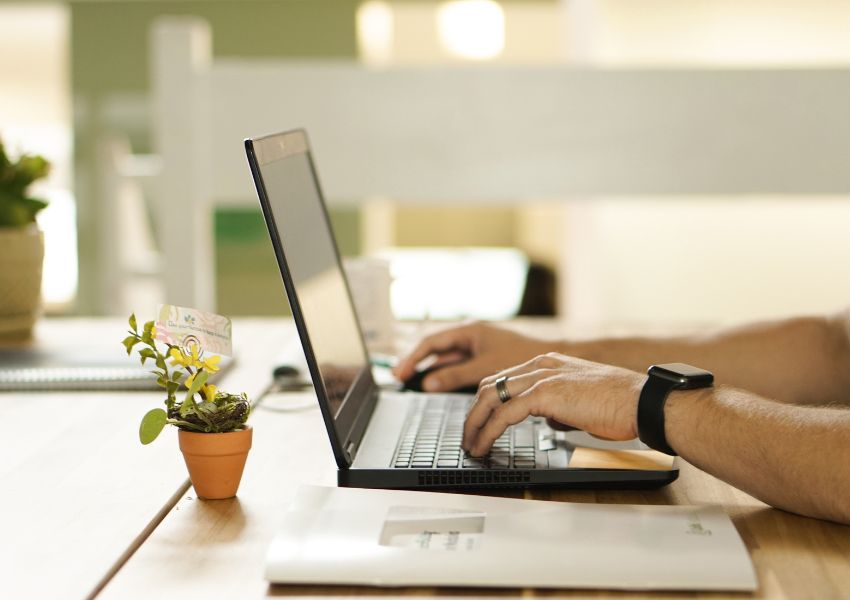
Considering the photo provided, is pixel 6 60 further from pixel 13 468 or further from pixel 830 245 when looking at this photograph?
pixel 13 468

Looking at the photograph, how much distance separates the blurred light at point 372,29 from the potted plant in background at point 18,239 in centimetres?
517

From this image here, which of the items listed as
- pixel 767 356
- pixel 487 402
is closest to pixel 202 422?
pixel 487 402

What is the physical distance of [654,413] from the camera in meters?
0.94

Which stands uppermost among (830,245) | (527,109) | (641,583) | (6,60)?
(6,60)

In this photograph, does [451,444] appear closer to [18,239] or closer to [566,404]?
[566,404]

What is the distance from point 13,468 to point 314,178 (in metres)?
0.52

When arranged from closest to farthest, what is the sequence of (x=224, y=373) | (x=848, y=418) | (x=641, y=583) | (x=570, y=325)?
1. (x=641, y=583)
2. (x=848, y=418)
3. (x=224, y=373)
4. (x=570, y=325)

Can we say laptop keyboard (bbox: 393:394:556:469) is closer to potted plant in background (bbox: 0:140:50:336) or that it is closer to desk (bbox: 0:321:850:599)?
desk (bbox: 0:321:850:599)

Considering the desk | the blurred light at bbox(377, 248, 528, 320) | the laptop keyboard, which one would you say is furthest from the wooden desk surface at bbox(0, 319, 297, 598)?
the blurred light at bbox(377, 248, 528, 320)

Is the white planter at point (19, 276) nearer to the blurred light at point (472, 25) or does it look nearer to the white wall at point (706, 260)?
the white wall at point (706, 260)

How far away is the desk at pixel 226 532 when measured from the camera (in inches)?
29.0

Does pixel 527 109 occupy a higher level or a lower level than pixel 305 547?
higher

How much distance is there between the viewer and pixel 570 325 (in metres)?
1.97

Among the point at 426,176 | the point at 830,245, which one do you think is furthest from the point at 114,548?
the point at 830,245
